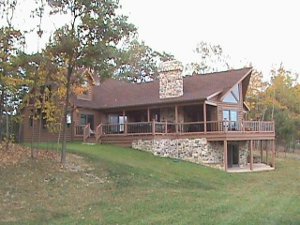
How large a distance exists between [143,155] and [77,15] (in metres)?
9.53

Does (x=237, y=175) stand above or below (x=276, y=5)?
below

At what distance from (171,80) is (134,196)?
15.9 m

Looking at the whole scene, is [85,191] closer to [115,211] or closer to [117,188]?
[117,188]

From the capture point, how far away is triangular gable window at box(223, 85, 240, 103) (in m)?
28.3

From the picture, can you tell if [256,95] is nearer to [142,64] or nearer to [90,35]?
[142,64]

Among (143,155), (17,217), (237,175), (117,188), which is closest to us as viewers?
(17,217)

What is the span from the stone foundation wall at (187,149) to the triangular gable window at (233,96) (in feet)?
10.8

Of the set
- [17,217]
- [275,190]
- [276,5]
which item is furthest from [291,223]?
[275,190]

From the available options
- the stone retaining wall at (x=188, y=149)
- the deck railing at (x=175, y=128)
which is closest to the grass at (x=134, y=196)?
the stone retaining wall at (x=188, y=149)

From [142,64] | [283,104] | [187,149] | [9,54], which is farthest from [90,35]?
[142,64]

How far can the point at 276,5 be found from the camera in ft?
Result: 37.5

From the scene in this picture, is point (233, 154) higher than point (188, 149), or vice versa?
point (188, 149)

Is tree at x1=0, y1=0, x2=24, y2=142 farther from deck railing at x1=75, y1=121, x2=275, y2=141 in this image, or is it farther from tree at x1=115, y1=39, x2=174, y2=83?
tree at x1=115, y1=39, x2=174, y2=83

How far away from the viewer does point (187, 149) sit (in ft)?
86.8
